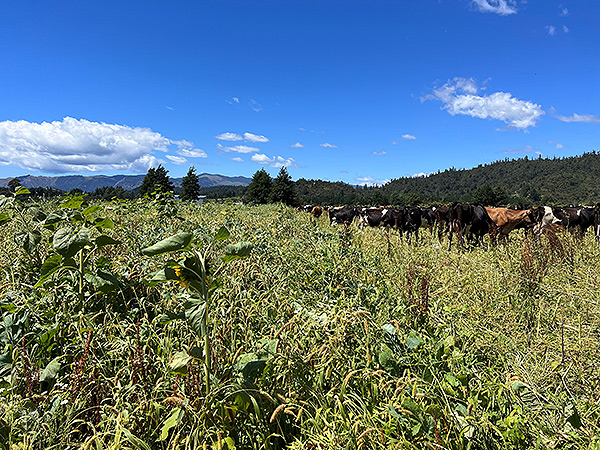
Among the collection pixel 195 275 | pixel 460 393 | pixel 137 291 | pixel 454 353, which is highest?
pixel 195 275

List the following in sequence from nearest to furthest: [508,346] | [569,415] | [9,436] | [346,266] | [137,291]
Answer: [9,436]
[569,415]
[137,291]
[508,346]
[346,266]

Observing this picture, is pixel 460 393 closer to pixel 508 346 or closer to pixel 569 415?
pixel 569 415

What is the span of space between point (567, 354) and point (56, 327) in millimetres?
4604

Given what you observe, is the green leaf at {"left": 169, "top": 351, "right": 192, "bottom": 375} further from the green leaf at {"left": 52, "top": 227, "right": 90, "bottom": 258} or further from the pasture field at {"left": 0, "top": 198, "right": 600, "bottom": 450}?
the green leaf at {"left": 52, "top": 227, "right": 90, "bottom": 258}

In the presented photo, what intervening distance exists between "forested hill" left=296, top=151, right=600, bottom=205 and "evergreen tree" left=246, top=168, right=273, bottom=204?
37.5 metres

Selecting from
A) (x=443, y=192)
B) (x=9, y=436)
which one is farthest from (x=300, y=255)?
(x=443, y=192)

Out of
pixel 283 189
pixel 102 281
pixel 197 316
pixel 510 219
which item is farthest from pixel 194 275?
pixel 283 189

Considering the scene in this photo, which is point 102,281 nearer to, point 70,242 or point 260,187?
point 70,242

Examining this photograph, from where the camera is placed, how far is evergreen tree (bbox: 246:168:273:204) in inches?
2501

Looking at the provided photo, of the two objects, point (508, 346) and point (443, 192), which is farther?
point (443, 192)

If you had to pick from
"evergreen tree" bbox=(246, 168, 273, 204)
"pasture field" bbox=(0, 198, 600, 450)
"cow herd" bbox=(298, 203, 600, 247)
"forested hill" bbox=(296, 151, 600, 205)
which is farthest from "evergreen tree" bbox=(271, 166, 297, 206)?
"pasture field" bbox=(0, 198, 600, 450)

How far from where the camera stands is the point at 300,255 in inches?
188

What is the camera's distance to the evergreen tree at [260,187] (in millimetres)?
63531

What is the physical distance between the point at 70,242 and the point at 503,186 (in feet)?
564
